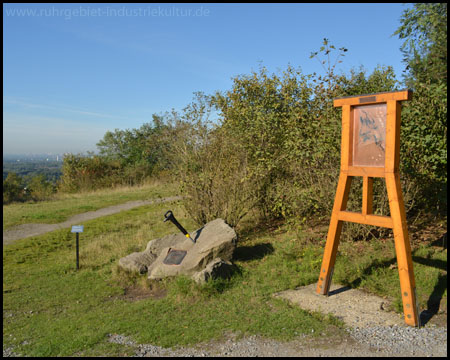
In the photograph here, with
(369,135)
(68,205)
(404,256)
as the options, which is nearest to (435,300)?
(404,256)

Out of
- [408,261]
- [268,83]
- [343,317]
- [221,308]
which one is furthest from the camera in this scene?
[268,83]

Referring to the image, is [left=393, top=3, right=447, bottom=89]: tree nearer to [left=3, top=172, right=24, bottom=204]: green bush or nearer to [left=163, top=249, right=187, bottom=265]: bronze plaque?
[left=163, top=249, right=187, bottom=265]: bronze plaque

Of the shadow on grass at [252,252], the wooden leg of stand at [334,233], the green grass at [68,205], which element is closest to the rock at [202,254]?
the shadow on grass at [252,252]

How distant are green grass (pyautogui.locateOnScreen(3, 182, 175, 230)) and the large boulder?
2648 millimetres

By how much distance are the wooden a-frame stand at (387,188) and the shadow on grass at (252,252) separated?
245 centimetres

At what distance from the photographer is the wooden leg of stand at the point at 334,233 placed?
5512 mm

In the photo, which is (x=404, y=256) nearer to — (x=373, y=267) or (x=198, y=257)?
(x=373, y=267)

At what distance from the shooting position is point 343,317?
16.7 feet

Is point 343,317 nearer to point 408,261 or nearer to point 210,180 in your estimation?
point 408,261

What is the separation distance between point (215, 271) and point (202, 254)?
665mm

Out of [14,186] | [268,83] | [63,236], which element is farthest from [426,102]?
[14,186]

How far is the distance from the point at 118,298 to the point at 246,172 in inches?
168

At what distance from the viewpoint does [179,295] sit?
6.16m

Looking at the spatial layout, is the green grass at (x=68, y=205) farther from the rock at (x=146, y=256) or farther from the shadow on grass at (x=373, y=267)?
the shadow on grass at (x=373, y=267)
